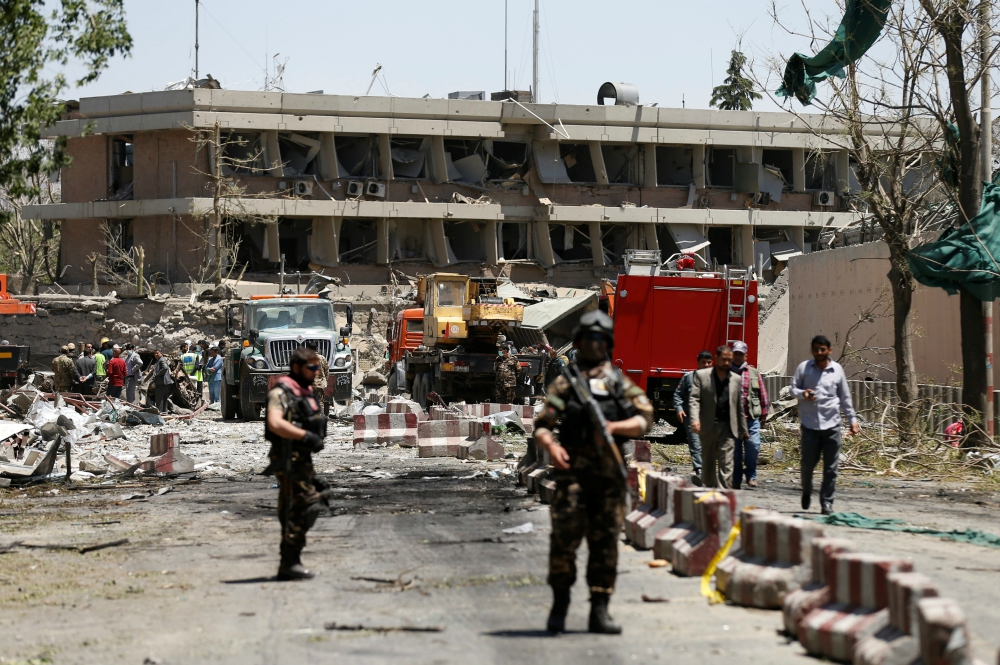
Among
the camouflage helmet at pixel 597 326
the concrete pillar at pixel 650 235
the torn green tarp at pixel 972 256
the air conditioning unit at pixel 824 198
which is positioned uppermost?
the air conditioning unit at pixel 824 198

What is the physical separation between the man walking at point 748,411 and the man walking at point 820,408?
3.55 ft

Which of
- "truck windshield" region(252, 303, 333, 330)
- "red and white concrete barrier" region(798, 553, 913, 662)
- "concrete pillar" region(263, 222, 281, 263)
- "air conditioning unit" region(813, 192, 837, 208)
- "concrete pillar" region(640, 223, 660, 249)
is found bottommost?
"red and white concrete barrier" region(798, 553, 913, 662)

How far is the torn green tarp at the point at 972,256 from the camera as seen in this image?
1659 cm

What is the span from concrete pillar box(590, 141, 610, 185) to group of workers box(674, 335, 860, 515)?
3528cm

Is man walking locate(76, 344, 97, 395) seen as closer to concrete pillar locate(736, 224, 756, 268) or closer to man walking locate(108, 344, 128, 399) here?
man walking locate(108, 344, 128, 399)

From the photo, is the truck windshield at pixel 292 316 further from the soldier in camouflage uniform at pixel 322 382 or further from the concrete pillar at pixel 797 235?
the concrete pillar at pixel 797 235

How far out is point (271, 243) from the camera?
155 feet

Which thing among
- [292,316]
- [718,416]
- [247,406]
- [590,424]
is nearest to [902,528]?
[718,416]

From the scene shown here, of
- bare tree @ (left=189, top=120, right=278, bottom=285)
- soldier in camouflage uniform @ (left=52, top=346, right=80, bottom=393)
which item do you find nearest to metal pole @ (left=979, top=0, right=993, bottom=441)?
soldier in camouflage uniform @ (left=52, top=346, right=80, bottom=393)

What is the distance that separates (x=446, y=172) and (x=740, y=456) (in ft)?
121

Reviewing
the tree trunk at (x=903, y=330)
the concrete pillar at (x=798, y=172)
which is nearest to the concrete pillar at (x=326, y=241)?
the concrete pillar at (x=798, y=172)

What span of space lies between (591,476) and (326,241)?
42613 mm

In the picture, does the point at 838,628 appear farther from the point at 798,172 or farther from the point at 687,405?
the point at 798,172

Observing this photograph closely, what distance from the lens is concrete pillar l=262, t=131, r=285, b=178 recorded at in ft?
152
